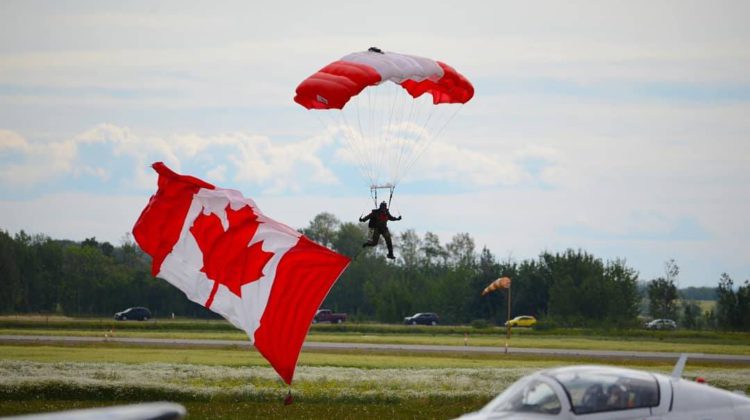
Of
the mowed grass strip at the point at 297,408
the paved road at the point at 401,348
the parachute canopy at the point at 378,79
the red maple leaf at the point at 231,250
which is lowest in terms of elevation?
the mowed grass strip at the point at 297,408

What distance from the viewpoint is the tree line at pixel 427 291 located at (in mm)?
87312

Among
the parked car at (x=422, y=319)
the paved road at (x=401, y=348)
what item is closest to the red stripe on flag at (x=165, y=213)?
the paved road at (x=401, y=348)

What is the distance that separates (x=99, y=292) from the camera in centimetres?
10969

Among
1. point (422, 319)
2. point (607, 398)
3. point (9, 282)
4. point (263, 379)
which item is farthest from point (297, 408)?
point (9, 282)

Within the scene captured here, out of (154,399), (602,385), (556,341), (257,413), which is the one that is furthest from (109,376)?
(556,341)

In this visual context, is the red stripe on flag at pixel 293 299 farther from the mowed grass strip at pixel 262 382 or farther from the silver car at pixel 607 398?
the silver car at pixel 607 398

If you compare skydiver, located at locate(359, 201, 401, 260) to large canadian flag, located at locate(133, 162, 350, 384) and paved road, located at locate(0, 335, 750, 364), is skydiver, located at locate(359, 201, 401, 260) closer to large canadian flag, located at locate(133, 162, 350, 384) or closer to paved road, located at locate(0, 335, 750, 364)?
large canadian flag, located at locate(133, 162, 350, 384)

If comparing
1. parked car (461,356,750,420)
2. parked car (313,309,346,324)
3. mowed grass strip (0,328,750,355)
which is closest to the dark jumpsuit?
parked car (461,356,750,420)

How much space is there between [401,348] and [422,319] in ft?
129

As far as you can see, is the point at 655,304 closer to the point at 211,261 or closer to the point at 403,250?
the point at 403,250

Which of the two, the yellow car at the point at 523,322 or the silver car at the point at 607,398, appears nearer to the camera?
Result: the silver car at the point at 607,398

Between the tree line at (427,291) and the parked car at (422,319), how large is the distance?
4.08 metres

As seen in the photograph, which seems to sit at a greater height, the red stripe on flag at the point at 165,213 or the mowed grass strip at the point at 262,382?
the red stripe on flag at the point at 165,213

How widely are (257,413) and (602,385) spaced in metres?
13.7
